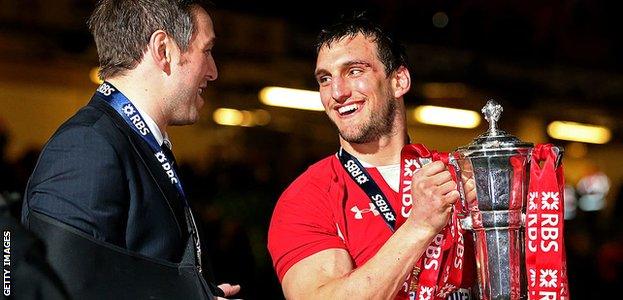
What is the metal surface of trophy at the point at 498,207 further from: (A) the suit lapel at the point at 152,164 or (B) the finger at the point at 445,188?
(A) the suit lapel at the point at 152,164

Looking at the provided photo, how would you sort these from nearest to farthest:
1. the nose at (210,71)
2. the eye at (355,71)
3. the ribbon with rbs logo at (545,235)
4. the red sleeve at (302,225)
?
1. the ribbon with rbs logo at (545,235)
2. the nose at (210,71)
3. the red sleeve at (302,225)
4. the eye at (355,71)

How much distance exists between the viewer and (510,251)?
300 cm

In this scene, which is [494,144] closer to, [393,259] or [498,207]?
[498,207]

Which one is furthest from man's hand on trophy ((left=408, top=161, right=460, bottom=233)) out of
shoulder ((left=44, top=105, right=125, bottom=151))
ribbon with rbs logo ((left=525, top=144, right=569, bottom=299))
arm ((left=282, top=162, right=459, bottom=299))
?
shoulder ((left=44, top=105, right=125, bottom=151))

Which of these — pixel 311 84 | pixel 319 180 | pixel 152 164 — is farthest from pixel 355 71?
pixel 311 84

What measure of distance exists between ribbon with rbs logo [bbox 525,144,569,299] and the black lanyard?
47cm

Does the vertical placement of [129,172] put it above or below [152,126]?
below

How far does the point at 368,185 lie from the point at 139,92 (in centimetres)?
89

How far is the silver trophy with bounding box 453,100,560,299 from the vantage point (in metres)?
2.97

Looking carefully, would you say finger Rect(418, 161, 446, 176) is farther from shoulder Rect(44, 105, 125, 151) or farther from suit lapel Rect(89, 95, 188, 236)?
shoulder Rect(44, 105, 125, 151)

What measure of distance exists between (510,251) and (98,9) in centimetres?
126

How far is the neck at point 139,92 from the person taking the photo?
2.82 meters

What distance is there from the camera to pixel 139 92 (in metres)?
2.83

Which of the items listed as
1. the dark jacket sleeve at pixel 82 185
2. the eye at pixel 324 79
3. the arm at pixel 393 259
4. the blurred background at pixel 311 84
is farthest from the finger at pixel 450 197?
the blurred background at pixel 311 84
